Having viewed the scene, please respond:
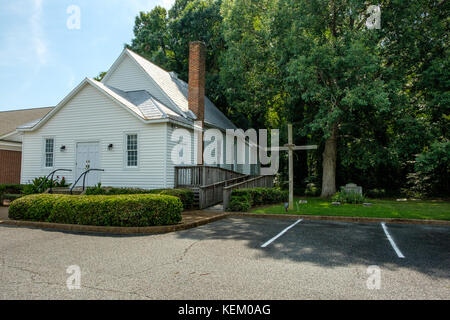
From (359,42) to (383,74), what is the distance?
3.34 metres

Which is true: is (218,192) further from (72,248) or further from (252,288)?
(252,288)

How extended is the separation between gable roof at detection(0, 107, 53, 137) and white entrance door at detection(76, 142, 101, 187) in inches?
383

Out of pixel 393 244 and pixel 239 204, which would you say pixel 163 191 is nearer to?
pixel 239 204

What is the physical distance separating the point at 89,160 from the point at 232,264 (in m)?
13.1

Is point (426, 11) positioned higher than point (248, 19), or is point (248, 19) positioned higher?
point (248, 19)

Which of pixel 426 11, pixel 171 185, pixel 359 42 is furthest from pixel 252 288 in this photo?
pixel 426 11

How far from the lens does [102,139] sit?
16.2 metres

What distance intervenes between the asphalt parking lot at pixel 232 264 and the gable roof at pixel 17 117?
18345 millimetres

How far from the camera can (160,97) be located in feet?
60.4

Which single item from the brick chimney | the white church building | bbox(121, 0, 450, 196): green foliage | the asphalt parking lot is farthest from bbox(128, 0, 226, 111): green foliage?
the asphalt parking lot

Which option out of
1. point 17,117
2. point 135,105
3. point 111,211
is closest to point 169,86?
point 135,105

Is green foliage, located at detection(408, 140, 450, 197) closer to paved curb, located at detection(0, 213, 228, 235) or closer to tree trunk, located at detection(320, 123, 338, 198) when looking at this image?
tree trunk, located at detection(320, 123, 338, 198)

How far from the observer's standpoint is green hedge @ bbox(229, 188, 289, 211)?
1295 cm
